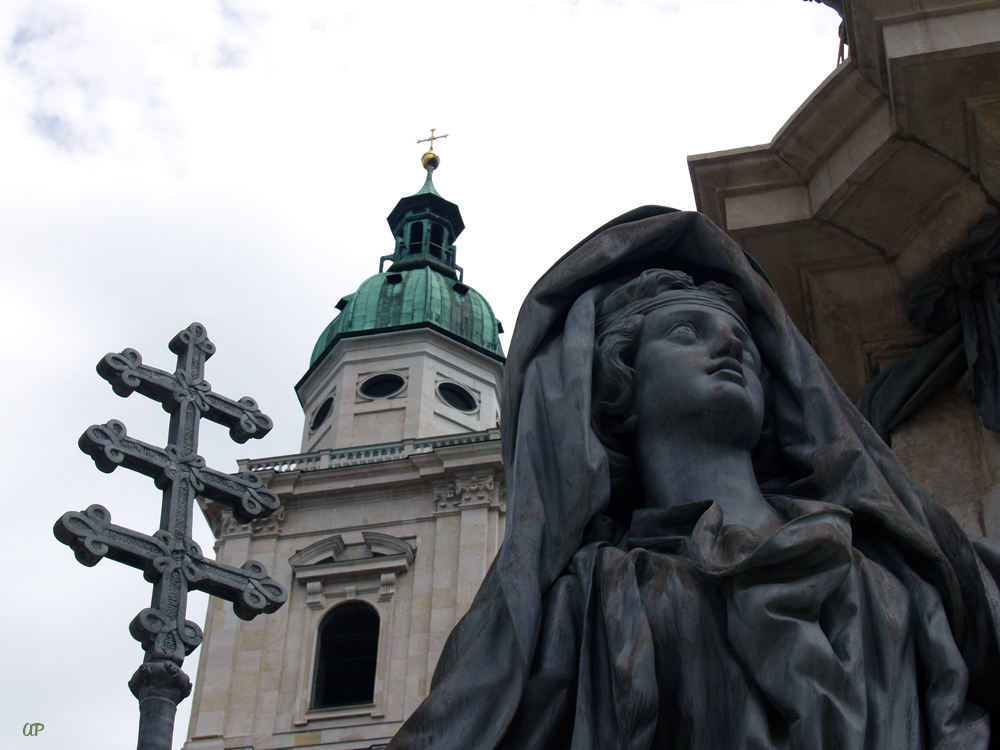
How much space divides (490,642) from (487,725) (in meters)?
0.21

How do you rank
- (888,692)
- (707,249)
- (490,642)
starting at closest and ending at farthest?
(888,692), (490,642), (707,249)

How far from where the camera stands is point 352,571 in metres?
41.8

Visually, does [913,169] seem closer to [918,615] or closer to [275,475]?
[918,615]

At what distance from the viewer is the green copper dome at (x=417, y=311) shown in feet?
168

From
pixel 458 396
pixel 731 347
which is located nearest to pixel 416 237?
pixel 458 396

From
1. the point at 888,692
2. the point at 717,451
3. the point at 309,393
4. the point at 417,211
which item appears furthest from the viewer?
the point at 417,211

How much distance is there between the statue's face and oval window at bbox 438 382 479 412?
4494 centimetres

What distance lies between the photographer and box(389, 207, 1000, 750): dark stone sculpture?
314 cm

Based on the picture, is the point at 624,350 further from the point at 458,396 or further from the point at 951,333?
the point at 458,396

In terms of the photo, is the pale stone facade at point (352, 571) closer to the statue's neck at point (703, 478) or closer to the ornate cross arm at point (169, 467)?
the ornate cross arm at point (169, 467)

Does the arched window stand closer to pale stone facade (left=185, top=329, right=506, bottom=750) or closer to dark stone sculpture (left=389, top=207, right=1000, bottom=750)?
pale stone facade (left=185, top=329, right=506, bottom=750)

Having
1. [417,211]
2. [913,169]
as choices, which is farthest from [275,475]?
[913,169]

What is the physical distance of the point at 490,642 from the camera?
3449mm

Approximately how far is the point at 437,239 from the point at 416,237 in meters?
0.81
